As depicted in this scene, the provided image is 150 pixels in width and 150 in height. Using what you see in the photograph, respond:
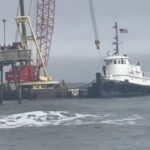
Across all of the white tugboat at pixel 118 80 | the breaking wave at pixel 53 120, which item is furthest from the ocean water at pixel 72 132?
the white tugboat at pixel 118 80

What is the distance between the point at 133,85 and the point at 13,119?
244 ft

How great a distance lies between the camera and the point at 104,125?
7069cm

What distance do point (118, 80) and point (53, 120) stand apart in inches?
2896

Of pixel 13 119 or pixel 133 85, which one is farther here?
pixel 133 85

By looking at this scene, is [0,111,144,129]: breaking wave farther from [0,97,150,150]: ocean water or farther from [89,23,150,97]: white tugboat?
[89,23,150,97]: white tugboat

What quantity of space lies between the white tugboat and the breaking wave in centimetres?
6331

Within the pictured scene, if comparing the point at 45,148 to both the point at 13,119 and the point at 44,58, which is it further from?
the point at 44,58

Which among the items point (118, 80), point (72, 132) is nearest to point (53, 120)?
point (72, 132)

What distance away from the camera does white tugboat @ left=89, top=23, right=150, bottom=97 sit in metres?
149

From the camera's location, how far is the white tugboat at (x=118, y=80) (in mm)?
148750

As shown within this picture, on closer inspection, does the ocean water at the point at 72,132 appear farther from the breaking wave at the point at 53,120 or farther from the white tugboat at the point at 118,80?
the white tugboat at the point at 118,80

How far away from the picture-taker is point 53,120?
77.4m

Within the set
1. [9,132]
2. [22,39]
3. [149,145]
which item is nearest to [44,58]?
[22,39]

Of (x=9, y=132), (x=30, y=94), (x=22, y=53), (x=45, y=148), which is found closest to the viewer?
(x=45, y=148)
